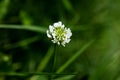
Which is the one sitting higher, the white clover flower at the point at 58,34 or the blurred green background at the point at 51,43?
the blurred green background at the point at 51,43

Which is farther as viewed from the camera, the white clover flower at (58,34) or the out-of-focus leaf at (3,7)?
the out-of-focus leaf at (3,7)

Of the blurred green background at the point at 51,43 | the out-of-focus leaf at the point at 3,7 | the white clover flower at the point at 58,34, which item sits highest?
the out-of-focus leaf at the point at 3,7

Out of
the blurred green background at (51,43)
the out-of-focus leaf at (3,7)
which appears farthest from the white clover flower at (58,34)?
the out-of-focus leaf at (3,7)

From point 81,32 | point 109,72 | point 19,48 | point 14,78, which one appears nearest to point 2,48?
point 19,48

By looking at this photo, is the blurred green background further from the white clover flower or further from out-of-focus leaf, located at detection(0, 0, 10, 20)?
the white clover flower

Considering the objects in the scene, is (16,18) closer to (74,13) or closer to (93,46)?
(74,13)

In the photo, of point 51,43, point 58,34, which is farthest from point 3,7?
point 58,34

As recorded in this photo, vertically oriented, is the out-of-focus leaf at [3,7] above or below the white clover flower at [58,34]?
above

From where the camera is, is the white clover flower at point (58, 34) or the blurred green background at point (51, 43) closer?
the white clover flower at point (58, 34)

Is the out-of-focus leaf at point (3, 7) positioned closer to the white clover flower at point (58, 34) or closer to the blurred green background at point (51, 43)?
the blurred green background at point (51, 43)
